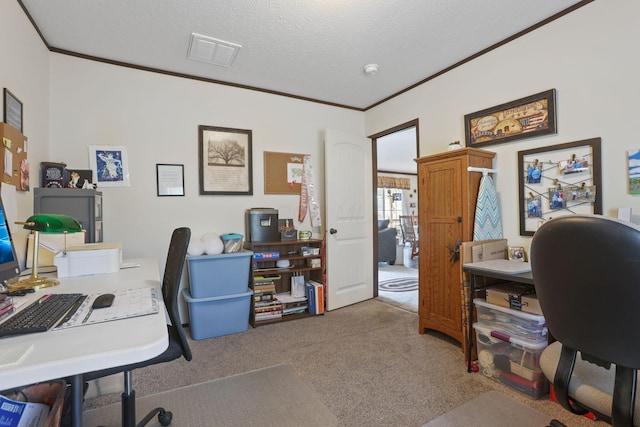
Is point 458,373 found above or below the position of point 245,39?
below

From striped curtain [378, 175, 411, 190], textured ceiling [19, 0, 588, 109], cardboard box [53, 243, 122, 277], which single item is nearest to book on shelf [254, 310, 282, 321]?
cardboard box [53, 243, 122, 277]

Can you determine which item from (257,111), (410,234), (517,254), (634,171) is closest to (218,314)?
(257,111)

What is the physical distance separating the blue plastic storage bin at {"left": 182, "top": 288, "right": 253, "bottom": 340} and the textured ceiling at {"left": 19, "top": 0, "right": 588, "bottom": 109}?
2125 millimetres

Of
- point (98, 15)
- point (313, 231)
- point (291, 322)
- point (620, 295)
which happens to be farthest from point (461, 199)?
point (98, 15)

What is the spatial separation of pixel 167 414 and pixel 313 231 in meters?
2.30

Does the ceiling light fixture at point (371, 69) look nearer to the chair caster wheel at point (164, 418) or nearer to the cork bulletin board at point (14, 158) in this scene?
the cork bulletin board at point (14, 158)

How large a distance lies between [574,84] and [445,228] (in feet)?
4.18

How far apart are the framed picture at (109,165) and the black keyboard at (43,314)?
5.78ft

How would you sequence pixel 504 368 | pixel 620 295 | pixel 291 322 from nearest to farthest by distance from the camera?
pixel 620 295, pixel 504 368, pixel 291 322

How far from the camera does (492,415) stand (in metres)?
1.59

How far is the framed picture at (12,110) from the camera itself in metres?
1.68

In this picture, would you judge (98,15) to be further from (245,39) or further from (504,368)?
(504,368)

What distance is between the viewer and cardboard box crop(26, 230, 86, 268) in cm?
173

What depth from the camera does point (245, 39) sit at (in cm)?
232
